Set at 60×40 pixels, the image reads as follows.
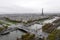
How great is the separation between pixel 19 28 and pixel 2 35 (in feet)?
8.68

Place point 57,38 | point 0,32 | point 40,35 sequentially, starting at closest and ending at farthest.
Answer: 1. point 57,38
2. point 40,35
3. point 0,32

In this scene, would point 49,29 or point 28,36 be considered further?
point 49,29

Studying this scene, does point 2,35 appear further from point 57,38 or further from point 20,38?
point 57,38

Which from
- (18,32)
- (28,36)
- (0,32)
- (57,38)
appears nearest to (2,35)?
(0,32)

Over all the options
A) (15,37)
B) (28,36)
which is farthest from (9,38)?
(28,36)

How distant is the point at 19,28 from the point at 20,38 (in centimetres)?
332

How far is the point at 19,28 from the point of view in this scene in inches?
853

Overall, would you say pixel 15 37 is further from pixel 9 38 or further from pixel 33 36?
pixel 33 36

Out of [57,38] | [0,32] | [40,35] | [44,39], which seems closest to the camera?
[57,38]

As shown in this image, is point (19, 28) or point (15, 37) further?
point (19, 28)

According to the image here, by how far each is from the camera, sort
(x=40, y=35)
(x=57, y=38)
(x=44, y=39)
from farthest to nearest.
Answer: (x=40, y=35), (x=44, y=39), (x=57, y=38)

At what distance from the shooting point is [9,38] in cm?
1877

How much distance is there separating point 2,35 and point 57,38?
23.6 ft

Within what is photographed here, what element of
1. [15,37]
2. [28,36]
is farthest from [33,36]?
[15,37]
